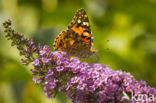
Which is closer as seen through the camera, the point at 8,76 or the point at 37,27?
the point at 8,76

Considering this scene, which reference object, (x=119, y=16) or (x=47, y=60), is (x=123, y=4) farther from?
(x=47, y=60)

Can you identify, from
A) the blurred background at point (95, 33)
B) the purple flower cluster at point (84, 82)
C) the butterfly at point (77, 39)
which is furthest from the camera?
the blurred background at point (95, 33)

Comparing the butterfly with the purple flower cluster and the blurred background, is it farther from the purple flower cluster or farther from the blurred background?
the blurred background

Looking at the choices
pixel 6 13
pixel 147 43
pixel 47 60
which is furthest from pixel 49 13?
pixel 47 60

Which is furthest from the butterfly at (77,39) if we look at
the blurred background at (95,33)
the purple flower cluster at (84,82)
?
the blurred background at (95,33)

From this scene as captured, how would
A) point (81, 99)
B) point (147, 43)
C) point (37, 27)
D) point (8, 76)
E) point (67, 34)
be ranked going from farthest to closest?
point (37, 27)
point (147, 43)
point (8, 76)
point (67, 34)
point (81, 99)

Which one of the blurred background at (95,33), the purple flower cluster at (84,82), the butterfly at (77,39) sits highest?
the blurred background at (95,33)

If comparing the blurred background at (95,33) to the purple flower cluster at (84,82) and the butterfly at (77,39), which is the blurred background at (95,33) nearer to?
the butterfly at (77,39)
